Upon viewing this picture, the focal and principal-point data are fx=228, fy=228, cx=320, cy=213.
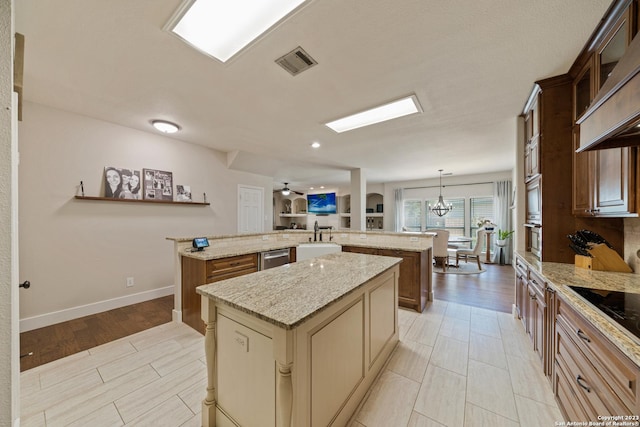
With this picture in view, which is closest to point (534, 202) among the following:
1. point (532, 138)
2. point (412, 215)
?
point (532, 138)

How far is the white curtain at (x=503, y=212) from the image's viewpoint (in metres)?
6.24

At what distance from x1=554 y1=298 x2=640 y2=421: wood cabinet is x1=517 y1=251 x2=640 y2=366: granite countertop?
0.20 ft

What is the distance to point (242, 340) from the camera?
1.22m

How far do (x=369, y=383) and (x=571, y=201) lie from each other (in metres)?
2.36

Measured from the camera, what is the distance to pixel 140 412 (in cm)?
154

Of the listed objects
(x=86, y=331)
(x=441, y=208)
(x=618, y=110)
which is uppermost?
(x=618, y=110)

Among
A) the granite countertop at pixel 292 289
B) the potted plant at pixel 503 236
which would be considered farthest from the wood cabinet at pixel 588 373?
the potted plant at pixel 503 236

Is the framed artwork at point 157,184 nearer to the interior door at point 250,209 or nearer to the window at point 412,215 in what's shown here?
the interior door at point 250,209

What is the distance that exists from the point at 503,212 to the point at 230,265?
23.7ft

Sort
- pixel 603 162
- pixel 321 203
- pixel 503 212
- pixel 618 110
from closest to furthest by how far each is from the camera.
Answer: pixel 618 110 < pixel 603 162 < pixel 503 212 < pixel 321 203

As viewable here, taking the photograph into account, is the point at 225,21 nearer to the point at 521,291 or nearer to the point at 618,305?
the point at 618,305

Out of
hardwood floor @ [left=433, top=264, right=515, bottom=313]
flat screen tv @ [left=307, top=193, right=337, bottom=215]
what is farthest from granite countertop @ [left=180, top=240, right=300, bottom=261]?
flat screen tv @ [left=307, top=193, right=337, bottom=215]

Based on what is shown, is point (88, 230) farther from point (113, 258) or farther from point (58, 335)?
point (58, 335)

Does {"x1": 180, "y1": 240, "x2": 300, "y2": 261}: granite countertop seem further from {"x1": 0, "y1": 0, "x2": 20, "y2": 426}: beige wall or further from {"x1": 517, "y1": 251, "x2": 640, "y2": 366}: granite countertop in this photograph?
{"x1": 517, "y1": 251, "x2": 640, "y2": 366}: granite countertop
